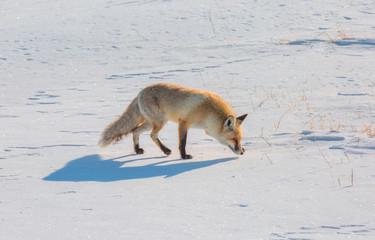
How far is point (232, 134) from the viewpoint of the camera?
21.7 feet

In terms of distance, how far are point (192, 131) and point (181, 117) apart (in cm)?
148

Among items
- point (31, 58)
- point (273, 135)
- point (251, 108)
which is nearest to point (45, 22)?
point (31, 58)

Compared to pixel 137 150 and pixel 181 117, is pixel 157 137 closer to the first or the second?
pixel 137 150

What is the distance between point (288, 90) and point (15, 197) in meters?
6.80

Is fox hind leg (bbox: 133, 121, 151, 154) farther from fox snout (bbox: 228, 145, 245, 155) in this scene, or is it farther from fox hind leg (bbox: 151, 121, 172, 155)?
fox snout (bbox: 228, 145, 245, 155)

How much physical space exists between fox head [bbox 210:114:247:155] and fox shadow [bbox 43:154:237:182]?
0.75 feet

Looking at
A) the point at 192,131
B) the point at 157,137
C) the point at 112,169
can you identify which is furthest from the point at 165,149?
the point at 192,131

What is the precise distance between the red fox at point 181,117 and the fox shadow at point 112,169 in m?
0.42

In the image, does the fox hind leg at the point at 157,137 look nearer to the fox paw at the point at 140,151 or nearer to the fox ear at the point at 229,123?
the fox paw at the point at 140,151

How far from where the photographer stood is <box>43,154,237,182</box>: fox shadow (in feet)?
17.9

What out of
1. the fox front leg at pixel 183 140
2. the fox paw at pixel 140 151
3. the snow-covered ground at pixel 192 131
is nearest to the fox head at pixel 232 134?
the snow-covered ground at pixel 192 131

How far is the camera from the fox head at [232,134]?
21.3 feet

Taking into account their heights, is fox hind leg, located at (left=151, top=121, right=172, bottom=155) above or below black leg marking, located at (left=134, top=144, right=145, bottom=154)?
above

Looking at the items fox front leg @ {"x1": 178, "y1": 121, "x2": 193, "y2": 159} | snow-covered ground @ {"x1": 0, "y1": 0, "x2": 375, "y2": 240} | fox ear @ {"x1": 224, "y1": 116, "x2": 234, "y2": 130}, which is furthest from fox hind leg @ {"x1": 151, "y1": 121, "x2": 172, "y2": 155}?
fox ear @ {"x1": 224, "y1": 116, "x2": 234, "y2": 130}
